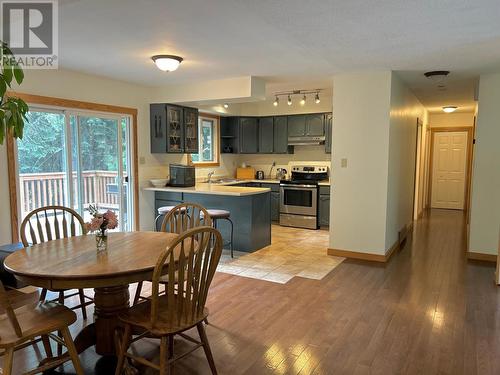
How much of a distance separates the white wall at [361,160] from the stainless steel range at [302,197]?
5.62 ft

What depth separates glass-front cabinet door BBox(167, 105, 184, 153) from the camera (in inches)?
215

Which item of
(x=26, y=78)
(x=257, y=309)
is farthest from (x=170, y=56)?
(x=257, y=309)

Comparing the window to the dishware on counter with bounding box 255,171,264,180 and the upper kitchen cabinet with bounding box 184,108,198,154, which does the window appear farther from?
the dishware on counter with bounding box 255,171,264,180

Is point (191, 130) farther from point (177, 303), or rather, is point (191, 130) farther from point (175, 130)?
point (177, 303)

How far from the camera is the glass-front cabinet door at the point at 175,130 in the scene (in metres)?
5.45

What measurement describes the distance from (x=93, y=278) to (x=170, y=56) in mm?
2447

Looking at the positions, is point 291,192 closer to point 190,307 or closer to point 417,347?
point 417,347

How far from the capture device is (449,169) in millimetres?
8734

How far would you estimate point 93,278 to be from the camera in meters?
1.90

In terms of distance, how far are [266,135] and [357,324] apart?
16.5 feet

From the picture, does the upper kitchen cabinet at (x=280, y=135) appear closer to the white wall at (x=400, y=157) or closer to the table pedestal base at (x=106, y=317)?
the white wall at (x=400, y=157)

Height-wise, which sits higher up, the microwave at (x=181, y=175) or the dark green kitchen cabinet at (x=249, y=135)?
the dark green kitchen cabinet at (x=249, y=135)

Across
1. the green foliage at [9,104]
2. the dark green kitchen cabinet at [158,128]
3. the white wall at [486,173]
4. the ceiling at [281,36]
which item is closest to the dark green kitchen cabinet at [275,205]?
the dark green kitchen cabinet at [158,128]

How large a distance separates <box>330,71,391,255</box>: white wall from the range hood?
2165 mm
